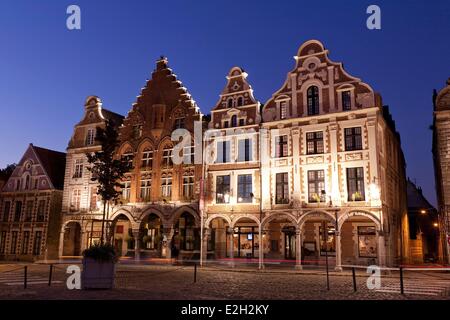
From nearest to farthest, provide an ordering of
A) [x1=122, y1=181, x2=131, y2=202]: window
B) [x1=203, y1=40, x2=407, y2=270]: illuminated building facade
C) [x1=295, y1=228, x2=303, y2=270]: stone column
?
[x1=295, y1=228, x2=303, y2=270]: stone column, [x1=203, y1=40, x2=407, y2=270]: illuminated building facade, [x1=122, y1=181, x2=131, y2=202]: window

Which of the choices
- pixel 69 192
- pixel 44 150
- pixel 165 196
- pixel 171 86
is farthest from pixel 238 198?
pixel 44 150

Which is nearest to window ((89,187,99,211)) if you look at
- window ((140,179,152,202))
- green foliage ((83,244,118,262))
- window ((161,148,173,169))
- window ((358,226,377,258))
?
window ((140,179,152,202))

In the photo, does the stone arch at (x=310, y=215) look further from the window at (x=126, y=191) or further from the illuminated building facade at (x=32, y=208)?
the illuminated building facade at (x=32, y=208)

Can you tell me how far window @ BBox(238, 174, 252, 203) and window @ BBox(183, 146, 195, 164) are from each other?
521 centimetres

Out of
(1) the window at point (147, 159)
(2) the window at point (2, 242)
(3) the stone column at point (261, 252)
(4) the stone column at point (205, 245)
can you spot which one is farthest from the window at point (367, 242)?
(2) the window at point (2, 242)

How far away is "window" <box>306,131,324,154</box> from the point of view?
28.8m

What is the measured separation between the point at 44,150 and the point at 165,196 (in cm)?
1788

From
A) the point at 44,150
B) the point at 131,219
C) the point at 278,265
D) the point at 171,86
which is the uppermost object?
the point at 171,86

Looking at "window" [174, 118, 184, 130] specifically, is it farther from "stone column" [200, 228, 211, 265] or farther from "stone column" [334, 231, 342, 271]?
"stone column" [334, 231, 342, 271]

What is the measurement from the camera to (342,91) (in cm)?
2856

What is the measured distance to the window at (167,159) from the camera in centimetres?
3553

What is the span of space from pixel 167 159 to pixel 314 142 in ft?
42.6

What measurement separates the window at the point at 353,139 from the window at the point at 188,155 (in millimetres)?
12773
